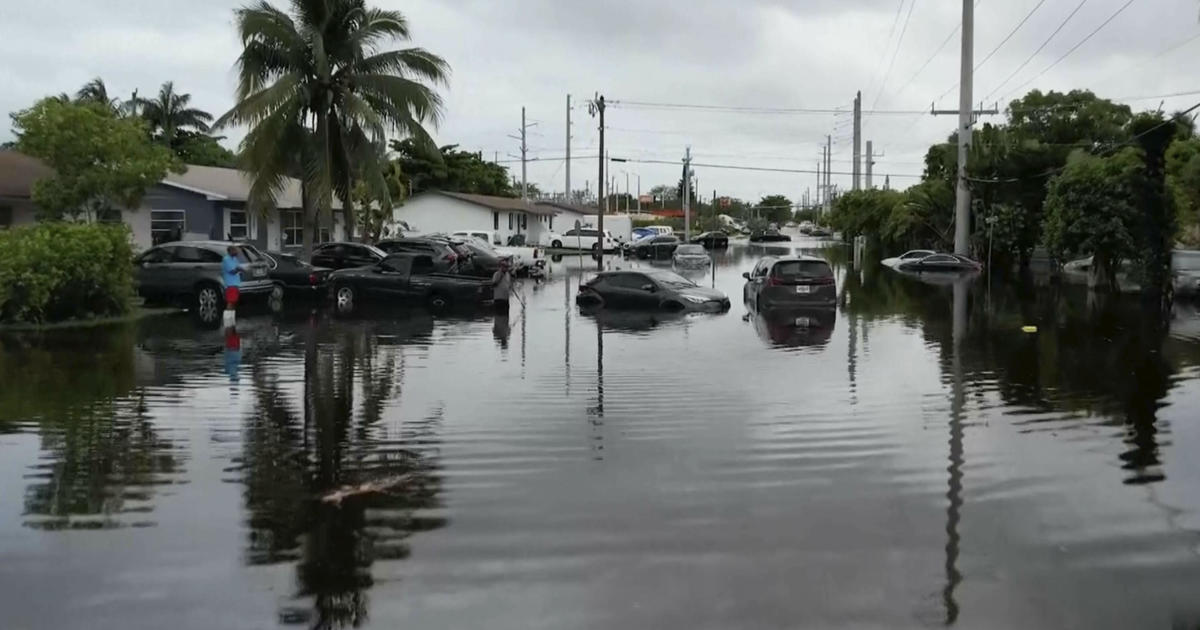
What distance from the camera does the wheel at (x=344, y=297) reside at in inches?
1075

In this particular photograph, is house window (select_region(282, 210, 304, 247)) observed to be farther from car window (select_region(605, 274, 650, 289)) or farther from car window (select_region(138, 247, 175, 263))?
car window (select_region(605, 274, 650, 289))

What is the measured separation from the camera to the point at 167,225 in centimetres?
3806

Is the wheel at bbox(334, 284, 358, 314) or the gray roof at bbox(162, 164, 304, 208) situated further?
the gray roof at bbox(162, 164, 304, 208)

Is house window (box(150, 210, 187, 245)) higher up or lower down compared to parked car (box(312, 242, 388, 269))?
higher up

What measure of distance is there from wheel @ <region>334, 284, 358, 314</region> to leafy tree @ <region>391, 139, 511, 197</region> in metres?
43.5

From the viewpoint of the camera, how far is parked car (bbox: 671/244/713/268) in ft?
172

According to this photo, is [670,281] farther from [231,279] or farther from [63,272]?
[63,272]

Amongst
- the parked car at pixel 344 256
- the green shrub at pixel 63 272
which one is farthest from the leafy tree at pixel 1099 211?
the green shrub at pixel 63 272

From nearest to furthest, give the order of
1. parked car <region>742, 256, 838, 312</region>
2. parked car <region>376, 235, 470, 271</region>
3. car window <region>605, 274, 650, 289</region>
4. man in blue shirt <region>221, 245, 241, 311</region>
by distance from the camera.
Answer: man in blue shirt <region>221, 245, 241, 311</region>
parked car <region>742, 256, 838, 312</region>
car window <region>605, 274, 650, 289</region>
parked car <region>376, 235, 470, 271</region>

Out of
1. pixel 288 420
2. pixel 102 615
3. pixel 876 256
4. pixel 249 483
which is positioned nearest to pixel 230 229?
pixel 288 420

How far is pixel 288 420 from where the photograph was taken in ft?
38.4

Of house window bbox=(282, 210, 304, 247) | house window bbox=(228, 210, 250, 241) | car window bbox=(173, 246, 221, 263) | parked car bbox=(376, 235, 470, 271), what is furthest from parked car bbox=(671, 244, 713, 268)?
car window bbox=(173, 246, 221, 263)

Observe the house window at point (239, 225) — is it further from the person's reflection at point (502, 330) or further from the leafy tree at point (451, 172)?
the leafy tree at point (451, 172)

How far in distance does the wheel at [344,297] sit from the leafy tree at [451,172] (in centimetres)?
4354
